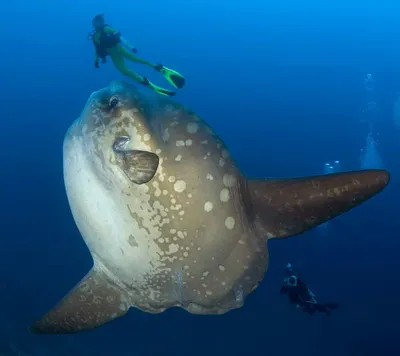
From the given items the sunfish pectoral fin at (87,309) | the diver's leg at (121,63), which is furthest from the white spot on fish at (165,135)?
the diver's leg at (121,63)

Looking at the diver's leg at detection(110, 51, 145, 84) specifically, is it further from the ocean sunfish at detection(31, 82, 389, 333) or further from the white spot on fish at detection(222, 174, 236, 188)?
the white spot on fish at detection(222, 174, 236, 188)

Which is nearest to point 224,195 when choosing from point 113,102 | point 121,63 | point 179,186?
point 179,186

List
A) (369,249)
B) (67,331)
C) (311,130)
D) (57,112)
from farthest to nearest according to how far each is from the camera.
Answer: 1. (57,112)
2. (311,130)
3. (369,249)
4. (67,331)

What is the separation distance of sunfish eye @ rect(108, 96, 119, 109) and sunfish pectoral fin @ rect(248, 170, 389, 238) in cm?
86

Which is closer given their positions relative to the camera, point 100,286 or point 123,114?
point 123,114

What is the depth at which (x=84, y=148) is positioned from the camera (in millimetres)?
2312

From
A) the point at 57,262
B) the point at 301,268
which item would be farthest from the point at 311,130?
the point at 57,262

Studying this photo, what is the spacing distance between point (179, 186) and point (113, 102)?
0.62m

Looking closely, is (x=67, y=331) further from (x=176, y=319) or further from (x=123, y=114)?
(x=176, y=319)

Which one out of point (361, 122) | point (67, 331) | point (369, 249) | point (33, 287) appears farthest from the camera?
point (361, 122)

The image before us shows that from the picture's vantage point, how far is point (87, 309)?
2.57 metres

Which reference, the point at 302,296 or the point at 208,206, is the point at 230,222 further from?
the point at 302,296

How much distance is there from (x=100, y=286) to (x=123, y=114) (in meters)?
1.08

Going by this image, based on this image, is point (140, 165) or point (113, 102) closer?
point (140, 165)
